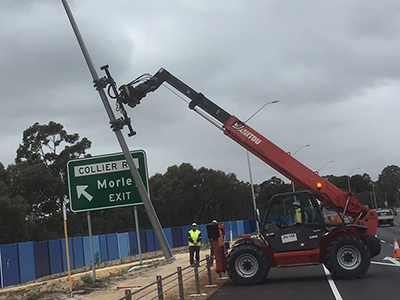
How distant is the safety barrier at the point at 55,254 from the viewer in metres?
27.8

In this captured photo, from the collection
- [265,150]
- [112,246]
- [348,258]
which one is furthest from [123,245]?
[348,258]

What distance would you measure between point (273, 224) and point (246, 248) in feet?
3.51

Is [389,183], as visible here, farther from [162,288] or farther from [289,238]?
[162,288]

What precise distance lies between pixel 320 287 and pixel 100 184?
8394 mm

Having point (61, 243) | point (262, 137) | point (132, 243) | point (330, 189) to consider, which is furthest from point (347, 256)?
point (132, 243)

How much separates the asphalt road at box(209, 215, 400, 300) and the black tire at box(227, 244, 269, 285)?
0.27 metres

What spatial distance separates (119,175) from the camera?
1939 centimetres

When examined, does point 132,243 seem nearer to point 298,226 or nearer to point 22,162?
point 22,162

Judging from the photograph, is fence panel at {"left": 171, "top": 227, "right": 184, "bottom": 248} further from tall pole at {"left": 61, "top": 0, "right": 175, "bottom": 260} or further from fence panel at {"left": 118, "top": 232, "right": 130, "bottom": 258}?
tall pole at {"left": 61, "top": 0, "right": 175, "bottom": 260}

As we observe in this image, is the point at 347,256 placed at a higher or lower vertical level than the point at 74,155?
lower

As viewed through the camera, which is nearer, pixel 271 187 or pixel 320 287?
pixel 320 287

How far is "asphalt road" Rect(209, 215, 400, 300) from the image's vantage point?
12477mm

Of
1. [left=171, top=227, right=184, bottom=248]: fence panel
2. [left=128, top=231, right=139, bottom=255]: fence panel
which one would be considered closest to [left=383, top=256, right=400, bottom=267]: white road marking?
[left=128, top=231, right=139, bottom=255]: fence panel

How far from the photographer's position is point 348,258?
1539 cm
